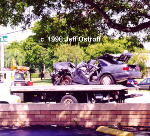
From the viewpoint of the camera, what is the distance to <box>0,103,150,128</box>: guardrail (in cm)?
907

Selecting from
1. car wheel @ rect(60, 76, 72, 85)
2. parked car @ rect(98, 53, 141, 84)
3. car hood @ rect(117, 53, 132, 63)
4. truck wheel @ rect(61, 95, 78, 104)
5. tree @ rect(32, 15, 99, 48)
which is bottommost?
truck wheel @ rect(61, 95, 78, 104)

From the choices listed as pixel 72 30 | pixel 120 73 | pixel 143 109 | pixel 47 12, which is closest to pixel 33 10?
pixel 47 12

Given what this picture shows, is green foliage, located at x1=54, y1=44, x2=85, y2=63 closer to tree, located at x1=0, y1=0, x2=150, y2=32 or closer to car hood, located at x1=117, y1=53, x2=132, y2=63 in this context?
car hood, located at x1=117, y1=53, x2=132, y2=63

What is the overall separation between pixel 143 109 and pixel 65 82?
10022 millimetres

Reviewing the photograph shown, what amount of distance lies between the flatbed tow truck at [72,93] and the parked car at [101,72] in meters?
3.01

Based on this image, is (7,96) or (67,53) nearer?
(7,96)

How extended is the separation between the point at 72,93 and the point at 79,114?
5.13 metres

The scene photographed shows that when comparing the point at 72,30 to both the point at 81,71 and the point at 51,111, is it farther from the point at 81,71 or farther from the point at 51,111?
the point at 81,71

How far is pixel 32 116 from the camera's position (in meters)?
9.30

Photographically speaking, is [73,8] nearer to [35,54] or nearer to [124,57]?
[124,57]

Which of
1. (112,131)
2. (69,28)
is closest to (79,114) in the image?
(112,131)

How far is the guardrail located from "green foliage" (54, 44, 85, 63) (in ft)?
158

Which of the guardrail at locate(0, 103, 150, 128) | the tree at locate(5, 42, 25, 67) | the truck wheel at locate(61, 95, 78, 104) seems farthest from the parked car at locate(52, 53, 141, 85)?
the tree at locate(5, 42, 25, 67)

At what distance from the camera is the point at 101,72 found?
17641mm
